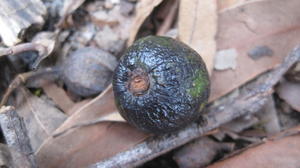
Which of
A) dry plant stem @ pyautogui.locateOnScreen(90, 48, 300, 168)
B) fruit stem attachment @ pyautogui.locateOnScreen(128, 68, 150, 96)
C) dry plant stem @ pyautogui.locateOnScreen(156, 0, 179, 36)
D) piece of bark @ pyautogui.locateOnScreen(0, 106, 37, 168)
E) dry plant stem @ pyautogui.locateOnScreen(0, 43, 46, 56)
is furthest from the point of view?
dry plant stem @ pyautogui.locateOnScreen(156, 0, 179, 36)

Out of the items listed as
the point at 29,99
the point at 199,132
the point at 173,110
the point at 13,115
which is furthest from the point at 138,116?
the point at 29,99

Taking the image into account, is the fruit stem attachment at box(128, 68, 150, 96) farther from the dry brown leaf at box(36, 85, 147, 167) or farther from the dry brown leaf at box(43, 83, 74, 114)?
the dry brown leaf at box(43, 83, 74, 114)

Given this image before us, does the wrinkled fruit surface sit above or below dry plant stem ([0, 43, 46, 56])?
below

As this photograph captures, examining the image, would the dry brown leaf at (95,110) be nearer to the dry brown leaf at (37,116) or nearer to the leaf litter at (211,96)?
the leaf litter at (211,96)

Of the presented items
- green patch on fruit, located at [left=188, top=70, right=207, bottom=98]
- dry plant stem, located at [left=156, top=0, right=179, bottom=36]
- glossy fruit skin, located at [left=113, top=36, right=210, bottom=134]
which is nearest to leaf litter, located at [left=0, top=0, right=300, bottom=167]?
dry plant stem, located at [left=156, top=0, right=179, bottom=36]

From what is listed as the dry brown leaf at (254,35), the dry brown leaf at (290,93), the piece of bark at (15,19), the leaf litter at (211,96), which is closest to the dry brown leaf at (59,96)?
the leaf litter at (211,96)

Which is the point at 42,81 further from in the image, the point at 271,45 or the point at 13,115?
the point at 271,45

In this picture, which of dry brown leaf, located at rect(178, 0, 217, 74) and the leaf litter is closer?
the leaf litter
